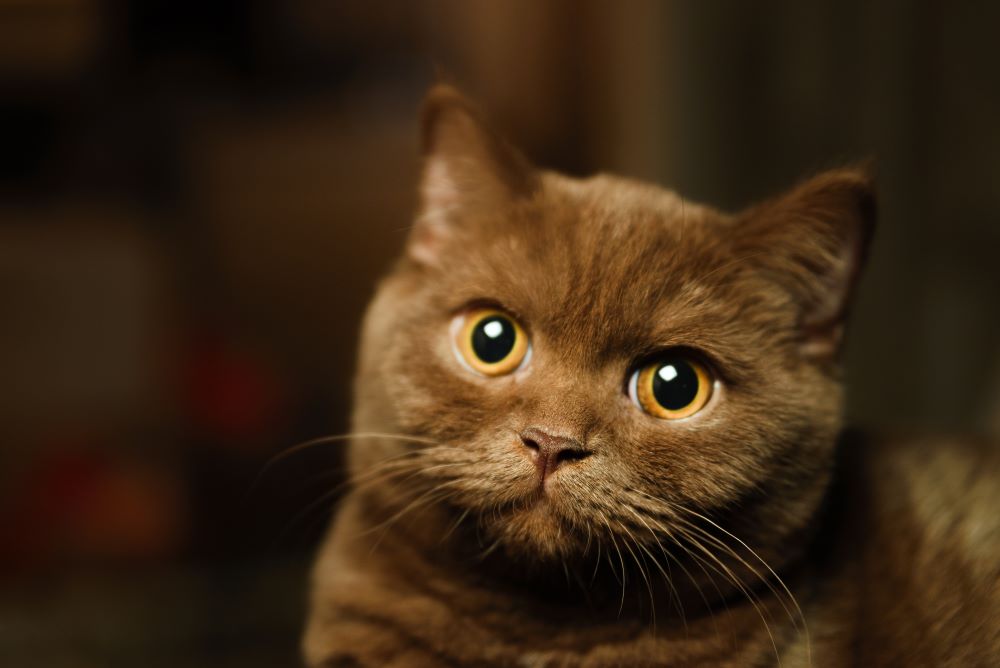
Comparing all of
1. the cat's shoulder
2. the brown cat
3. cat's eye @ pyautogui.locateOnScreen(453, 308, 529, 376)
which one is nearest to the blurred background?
the cat's shoulder

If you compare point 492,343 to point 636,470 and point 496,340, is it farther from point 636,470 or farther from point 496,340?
point 636,470

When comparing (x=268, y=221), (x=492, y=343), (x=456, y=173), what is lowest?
(x=492, y=343)

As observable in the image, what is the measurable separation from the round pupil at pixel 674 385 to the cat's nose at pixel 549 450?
0.12 metres

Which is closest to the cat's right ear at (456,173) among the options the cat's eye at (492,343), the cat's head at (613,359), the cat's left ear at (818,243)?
the cat's head at (613,359)

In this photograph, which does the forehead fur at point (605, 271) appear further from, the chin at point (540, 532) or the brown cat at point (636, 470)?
the chin at point (540, 532)

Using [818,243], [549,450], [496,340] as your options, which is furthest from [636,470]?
[818,243]

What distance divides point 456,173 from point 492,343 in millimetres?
255

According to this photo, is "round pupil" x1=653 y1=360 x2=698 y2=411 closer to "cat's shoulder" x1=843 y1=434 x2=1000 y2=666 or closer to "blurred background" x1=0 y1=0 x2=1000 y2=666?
"cat's shoulder" x1=843 y1=434 x2=1000 y2=666

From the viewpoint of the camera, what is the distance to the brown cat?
35.5 inches

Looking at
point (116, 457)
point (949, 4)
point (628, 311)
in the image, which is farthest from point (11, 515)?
point (949, 4)

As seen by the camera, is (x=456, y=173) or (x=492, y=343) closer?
(x=492, y=343)

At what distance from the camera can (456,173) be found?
1136mm

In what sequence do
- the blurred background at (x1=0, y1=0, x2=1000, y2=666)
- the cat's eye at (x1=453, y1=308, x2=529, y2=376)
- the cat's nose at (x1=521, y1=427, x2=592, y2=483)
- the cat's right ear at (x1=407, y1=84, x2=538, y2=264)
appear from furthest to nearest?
1. the blurred background at (x1=0, y1=0, x2=1000, y2=666)
2. the cat's right ear at (x1=407, y1=84, x2=538, y2=264)
3. the cat's eye at (x1=453, y1=308, x2=529, y2=376)
4. the cat's nose at (x1=521, y1=427, x2=592, y2=483)

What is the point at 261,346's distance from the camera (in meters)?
2.90
